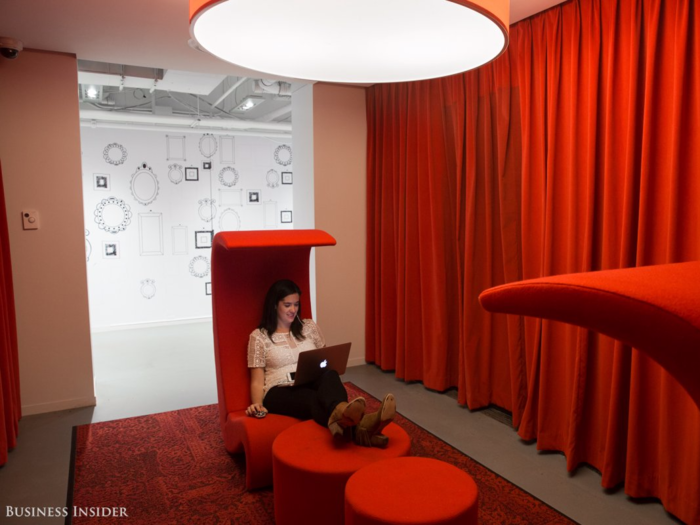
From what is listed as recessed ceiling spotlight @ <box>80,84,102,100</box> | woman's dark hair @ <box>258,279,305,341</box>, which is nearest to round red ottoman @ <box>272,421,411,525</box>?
woman's dark hair @ <box>258,279,305,341</box>

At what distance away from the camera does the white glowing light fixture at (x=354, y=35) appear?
54.2 inches

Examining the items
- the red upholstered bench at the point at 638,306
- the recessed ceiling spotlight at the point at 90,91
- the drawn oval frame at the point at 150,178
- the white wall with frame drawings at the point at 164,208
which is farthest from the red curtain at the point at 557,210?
the drawn oval frame at the point at 150,178

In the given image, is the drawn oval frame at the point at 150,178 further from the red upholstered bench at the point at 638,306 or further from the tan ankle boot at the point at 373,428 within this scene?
the red upholstered bench at the point at 638,306

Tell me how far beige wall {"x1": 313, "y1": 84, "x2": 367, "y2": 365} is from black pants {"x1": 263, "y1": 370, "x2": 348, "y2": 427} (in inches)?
69.7

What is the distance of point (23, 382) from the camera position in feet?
11.7

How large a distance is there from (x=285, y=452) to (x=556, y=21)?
8.34 ft

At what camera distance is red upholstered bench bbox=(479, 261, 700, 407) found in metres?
0.39

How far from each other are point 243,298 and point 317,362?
605 millimetres

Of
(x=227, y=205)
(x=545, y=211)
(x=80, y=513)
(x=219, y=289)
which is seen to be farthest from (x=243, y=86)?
(x=80, y=513)

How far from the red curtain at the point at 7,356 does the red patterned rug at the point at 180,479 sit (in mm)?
353

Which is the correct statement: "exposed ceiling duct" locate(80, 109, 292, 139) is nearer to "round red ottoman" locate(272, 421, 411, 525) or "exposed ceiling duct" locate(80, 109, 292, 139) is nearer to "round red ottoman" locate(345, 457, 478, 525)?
"round red ottoman" locate(272, 421, 411, 525)

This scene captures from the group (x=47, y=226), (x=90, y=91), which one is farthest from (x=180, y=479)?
(x=90, y=91)

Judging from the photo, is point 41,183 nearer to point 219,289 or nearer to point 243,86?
point 219,289

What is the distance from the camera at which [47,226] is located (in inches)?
141
